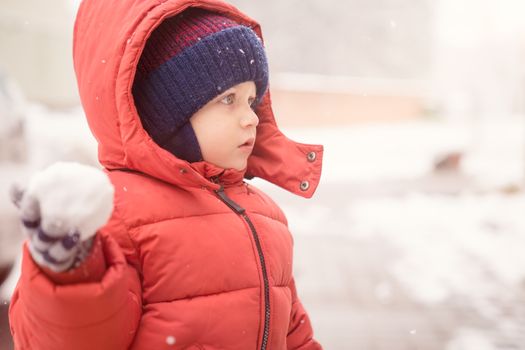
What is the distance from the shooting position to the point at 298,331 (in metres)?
1.83

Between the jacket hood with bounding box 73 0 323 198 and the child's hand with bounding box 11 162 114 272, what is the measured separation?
429 millimetres

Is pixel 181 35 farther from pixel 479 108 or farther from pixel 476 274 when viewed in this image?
pixel 479 108


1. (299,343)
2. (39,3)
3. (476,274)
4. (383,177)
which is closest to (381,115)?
(383,177)

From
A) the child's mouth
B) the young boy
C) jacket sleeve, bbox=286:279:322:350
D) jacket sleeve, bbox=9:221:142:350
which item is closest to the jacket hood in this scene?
the young boy

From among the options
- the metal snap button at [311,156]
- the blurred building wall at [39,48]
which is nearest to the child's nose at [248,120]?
the metal snap button at [311,156]

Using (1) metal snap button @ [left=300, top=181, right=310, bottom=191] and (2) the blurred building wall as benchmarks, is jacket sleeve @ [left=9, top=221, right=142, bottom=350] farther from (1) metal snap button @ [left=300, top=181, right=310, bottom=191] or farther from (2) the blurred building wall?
(2) the blurred building wall

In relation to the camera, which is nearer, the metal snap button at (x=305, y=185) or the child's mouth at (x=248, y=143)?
the child's mouth at (x=248, y=143)

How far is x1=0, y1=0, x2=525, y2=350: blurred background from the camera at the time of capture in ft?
12.4

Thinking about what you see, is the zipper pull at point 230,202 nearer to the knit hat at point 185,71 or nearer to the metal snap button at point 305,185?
the knit hat at point 185,71

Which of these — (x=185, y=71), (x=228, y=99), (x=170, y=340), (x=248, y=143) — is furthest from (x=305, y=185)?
(x=170, y=340)

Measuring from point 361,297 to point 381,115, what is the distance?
18.4m

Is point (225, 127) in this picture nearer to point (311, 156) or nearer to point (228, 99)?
point (228, 99)

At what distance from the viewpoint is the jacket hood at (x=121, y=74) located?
143 centimetres

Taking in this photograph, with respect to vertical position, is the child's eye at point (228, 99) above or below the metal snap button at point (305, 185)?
above
